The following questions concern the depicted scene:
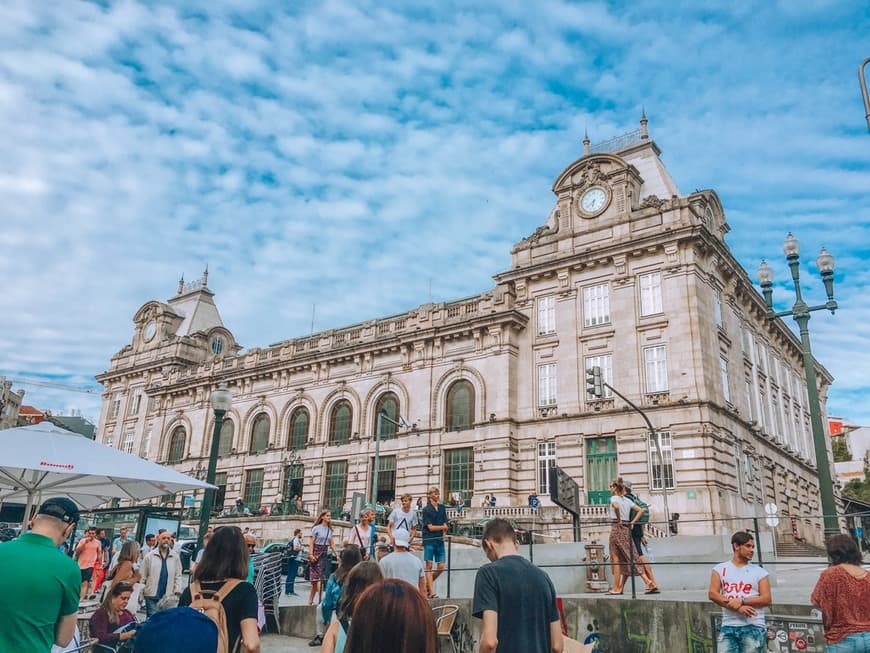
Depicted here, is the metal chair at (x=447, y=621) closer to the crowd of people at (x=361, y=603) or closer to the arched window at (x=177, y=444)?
the crowd of people at (x=361, y=603)

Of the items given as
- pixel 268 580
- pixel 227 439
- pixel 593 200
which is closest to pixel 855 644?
pixel 268 580

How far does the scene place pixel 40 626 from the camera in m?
4.50

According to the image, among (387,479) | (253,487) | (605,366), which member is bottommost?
(253,487)

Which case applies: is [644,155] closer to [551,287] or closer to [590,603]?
[551,287]

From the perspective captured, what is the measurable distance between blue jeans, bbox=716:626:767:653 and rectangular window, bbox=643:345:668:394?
24.6 m

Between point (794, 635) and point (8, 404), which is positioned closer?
point (794, 635)

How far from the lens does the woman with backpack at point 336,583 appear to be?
697 centimetres

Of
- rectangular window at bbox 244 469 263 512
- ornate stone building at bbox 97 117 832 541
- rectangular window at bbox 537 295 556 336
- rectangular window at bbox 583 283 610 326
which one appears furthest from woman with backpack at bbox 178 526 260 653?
rectangular window at bbox 244 469 263 512

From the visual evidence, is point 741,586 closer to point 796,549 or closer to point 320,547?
point 320,547

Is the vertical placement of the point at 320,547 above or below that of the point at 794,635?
above

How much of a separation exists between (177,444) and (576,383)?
1250 inches

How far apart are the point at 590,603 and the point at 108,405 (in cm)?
5609

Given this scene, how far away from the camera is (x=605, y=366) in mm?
32594

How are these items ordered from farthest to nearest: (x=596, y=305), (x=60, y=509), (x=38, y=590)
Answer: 1. (x=596, y=305)
2. (x=60, y=509)
3. (x=38, y=590)
